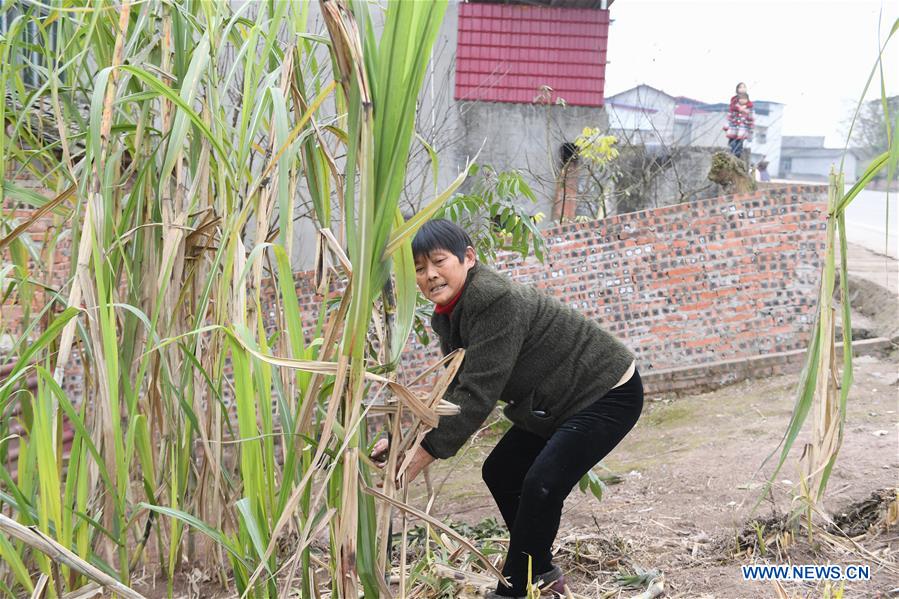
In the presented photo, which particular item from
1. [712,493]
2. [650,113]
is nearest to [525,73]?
[650,113]

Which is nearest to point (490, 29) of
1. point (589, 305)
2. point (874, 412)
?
point (589, 305)

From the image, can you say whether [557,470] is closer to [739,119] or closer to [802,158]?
[739,119]

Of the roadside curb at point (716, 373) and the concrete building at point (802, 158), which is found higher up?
the concrete building at point (802, 158)

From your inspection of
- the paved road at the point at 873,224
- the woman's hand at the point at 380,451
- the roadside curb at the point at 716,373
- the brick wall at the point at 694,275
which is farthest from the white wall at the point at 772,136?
Result: the woman's hand at the point at 380,451

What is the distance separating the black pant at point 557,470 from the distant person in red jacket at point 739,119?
301 inches

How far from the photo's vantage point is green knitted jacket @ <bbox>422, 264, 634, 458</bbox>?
2127mm

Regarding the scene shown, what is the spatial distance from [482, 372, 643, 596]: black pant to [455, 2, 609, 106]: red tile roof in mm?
8050

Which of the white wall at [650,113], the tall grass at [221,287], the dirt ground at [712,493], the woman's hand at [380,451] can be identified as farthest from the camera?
the white wall at [650,113]

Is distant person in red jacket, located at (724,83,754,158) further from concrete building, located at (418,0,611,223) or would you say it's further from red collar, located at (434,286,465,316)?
red collar, located at (434,286,465,316)

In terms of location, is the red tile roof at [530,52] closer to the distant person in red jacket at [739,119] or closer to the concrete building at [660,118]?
the concrete building at [660,118]

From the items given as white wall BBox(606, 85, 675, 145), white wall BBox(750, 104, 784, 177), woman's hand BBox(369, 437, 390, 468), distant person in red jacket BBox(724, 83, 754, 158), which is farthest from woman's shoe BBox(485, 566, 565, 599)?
white wall BBox(750, 104, 784, 177)

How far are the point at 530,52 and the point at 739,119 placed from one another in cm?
252

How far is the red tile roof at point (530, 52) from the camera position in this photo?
398 inches

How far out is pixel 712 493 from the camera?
141 inches
